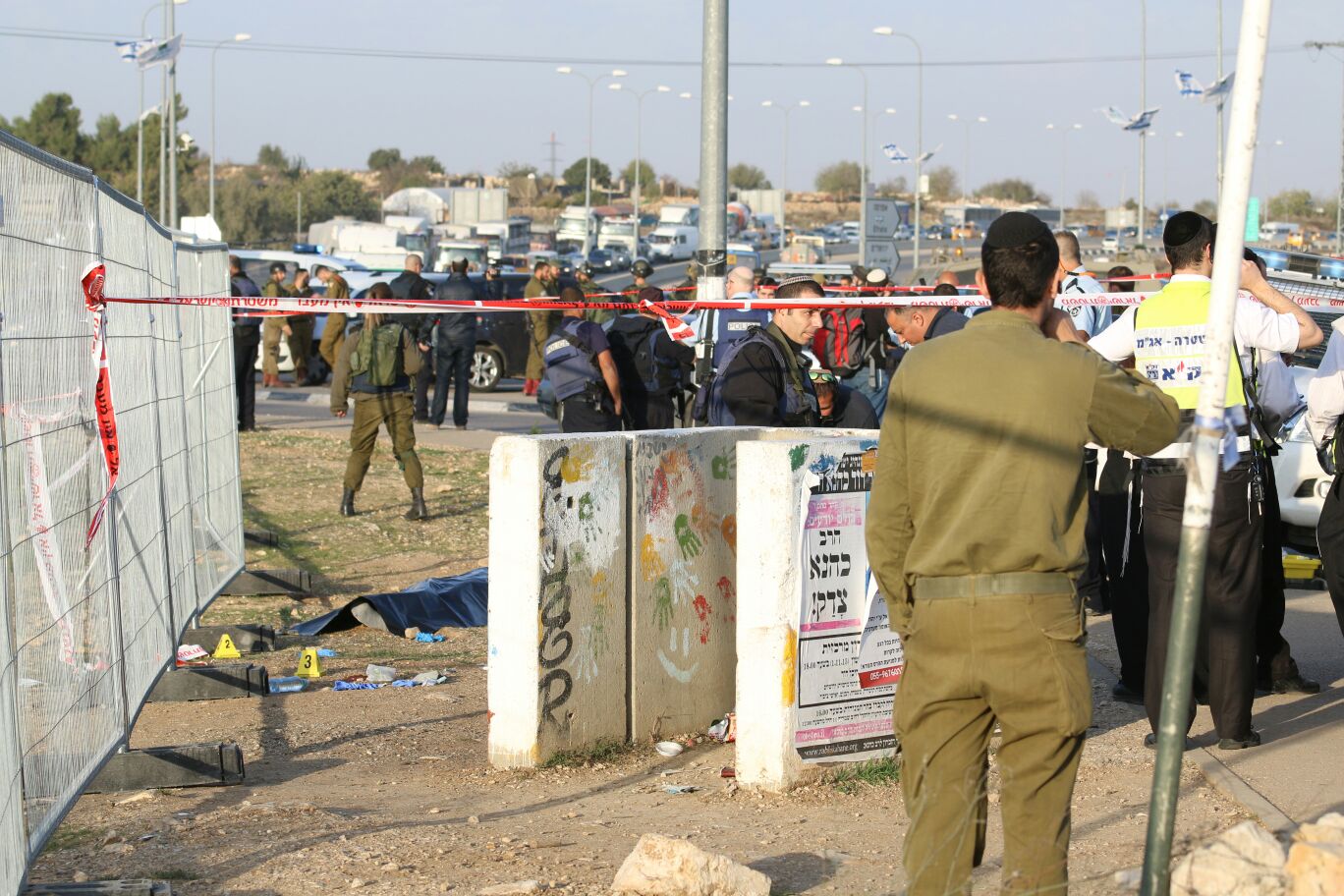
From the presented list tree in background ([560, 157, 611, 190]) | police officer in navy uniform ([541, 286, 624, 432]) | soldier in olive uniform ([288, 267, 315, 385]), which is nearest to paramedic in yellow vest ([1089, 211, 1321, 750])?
police officer in navy uniform ([541, 286, 624, 432])

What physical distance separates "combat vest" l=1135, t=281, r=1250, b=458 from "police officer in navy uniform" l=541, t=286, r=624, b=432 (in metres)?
5.54

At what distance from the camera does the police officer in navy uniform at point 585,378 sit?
37.3ft

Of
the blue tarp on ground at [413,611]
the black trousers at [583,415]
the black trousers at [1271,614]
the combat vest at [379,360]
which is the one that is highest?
the combat vest at [379,360]

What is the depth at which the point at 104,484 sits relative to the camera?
6156 millimetres

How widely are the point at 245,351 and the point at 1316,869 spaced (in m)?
16.3

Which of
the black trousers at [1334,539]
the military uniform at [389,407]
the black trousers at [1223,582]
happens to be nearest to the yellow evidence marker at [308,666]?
the black trousers at [1223,582]

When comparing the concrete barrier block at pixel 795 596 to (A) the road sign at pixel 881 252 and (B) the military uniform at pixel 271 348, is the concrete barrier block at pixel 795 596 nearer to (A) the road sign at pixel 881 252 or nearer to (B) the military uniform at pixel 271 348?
(B) the military uniform at pixel 271 348

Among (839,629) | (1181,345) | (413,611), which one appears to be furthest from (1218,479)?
(413,611)

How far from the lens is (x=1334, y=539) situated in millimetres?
6746

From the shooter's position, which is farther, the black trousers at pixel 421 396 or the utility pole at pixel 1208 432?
the black trousers at pixel 421 396

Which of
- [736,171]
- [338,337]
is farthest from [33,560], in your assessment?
[736,171]

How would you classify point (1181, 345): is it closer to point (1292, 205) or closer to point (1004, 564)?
point (1004, 564)

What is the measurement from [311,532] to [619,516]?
25.3 feet

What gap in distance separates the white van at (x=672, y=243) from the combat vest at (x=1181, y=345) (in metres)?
68.2
